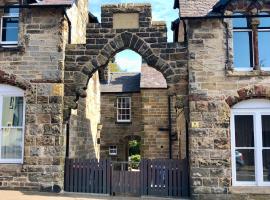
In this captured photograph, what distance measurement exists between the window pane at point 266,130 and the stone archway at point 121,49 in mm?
2731

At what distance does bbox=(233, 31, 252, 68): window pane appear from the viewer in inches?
475

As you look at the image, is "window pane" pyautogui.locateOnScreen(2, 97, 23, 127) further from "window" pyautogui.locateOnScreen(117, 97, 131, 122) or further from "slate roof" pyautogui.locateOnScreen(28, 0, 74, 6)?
"window" pyautogui.locateOnScreen(117, 97, 131, 122)

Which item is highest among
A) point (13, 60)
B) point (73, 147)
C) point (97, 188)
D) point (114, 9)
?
point (114, 9)

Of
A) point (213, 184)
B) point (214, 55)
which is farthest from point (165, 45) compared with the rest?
point (213, 184)

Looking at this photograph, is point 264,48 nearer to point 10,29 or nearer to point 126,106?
point 10,29

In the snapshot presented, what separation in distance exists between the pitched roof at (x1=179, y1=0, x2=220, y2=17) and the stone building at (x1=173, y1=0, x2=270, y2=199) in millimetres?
32

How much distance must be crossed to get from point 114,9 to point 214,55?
381 cm

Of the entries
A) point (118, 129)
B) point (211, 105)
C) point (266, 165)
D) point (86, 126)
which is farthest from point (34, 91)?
point (118, 129)

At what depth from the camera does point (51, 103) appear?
12156mm

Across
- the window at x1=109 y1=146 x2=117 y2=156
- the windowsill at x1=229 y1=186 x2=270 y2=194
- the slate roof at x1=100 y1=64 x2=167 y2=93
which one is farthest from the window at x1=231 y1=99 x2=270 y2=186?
the window at x1=109 y1=146 x2=117 y2=156

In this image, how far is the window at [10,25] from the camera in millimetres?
12680

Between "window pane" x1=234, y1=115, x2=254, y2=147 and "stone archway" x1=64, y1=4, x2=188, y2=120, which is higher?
"stone archway" x1=64, y1=4, x2=188, y2=120

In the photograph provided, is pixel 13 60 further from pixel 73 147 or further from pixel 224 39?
pixel 224 39

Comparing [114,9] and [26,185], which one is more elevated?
[114,9]
